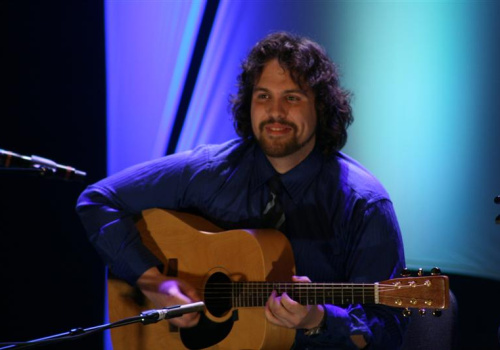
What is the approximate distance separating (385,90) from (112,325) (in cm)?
190

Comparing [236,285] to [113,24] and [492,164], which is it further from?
[113,24]

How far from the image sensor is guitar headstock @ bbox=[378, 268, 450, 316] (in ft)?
8.00

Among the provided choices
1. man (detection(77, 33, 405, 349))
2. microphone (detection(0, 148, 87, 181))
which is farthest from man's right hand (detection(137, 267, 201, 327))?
microphone (detection(0, 148, 87, 181))

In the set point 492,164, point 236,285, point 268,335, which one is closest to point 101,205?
point 236,285

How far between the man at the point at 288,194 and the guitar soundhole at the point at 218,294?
0.07 meters

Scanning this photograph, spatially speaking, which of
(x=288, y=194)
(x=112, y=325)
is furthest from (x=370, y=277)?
(x=112, y=325)

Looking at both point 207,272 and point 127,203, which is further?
point 127,203

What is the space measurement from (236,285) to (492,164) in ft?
4.32

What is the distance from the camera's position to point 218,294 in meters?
2.85

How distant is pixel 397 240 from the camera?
111 inches

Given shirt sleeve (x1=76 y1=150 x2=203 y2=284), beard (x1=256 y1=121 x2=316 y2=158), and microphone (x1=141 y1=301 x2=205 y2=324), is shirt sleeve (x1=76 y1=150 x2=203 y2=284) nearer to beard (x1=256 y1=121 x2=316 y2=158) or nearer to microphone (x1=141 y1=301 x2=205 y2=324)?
beard (x1=256 y1=121 x2=316 y2=158)

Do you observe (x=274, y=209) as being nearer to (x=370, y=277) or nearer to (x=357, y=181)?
(x=357, y=181)

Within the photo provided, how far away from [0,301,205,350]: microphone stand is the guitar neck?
52 centimetres

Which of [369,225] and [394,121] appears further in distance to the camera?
[394,121]
